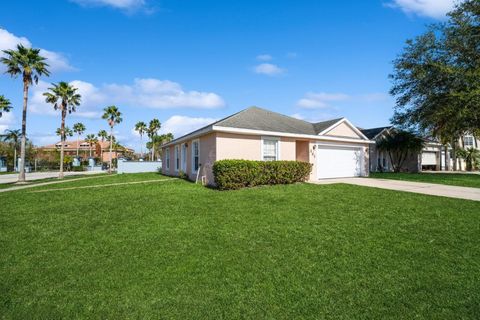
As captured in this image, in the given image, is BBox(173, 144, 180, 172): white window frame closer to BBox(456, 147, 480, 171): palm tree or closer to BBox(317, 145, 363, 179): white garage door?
BBox(317, 145, 363, 179): white garage door

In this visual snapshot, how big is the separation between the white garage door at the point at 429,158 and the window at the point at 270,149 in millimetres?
25454

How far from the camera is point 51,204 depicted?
1029cm

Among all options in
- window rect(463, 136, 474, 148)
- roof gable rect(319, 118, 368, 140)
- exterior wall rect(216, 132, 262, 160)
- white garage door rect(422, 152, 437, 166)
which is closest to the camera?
exterior wall rect(216, 132, 262, 160)

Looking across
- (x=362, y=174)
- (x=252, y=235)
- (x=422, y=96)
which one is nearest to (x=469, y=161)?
(x=422, y=96)

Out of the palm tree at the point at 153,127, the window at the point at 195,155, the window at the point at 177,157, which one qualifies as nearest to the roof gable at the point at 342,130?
the window at the point at 195,155

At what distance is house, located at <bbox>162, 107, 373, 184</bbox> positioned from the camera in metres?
13.8

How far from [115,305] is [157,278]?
29.9 inches

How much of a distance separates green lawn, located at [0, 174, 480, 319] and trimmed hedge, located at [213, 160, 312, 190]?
3.31m

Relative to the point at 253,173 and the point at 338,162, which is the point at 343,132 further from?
the point at 253,173

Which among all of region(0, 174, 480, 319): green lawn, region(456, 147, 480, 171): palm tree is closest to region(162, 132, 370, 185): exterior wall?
region(0, 174, 480, 319): green lawn

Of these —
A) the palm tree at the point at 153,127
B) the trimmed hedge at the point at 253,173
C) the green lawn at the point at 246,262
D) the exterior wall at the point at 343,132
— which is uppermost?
the palm tree at the point at 153,127

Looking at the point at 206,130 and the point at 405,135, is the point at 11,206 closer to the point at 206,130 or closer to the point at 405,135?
the point at 206,130

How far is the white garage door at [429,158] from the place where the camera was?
31.5m

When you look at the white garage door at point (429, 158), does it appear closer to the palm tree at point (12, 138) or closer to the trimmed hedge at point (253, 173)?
the trimmed hedge at point (253, 173)
